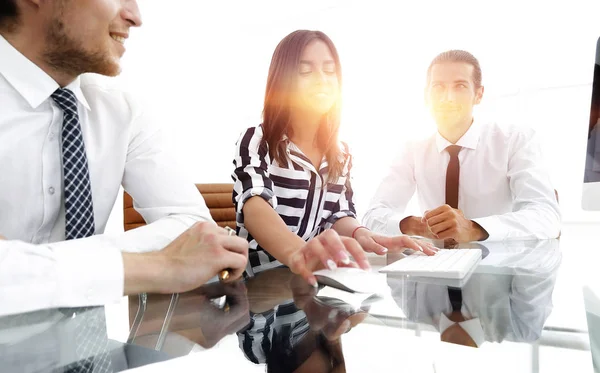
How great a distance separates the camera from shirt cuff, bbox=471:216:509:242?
66.8 inches

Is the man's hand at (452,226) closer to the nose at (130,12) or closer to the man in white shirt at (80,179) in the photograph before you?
the man in white shirt at (80,179)

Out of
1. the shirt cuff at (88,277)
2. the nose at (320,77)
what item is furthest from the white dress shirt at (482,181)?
the shirt cuff at (88,277)

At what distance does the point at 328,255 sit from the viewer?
36.3 inches

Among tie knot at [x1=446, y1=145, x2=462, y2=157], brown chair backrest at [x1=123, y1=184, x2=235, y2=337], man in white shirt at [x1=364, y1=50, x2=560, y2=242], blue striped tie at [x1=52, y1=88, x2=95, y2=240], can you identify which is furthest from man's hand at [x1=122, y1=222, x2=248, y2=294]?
tie knot at [x1=446, y1=145, x2=462, y2=157]

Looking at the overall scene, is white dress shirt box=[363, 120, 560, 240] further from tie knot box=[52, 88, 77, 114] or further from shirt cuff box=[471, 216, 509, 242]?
tie knot box=[52, 88, 77, 114]

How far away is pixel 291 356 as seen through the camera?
18.8 inches

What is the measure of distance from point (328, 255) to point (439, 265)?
11.8 inches

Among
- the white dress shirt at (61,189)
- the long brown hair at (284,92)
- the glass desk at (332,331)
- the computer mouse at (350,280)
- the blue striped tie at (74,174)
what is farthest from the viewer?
the long brown hair at (284,92)

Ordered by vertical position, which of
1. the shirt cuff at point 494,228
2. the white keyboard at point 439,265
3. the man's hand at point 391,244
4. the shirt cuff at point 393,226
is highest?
the white keyboard at point 439,265

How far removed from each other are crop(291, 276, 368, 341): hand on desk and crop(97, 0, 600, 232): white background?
3.48 meters

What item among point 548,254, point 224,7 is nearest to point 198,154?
point 224,7

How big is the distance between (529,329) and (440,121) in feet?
6.11

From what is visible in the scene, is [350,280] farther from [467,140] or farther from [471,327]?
[467,140]

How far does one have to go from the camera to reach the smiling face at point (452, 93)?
227cm
